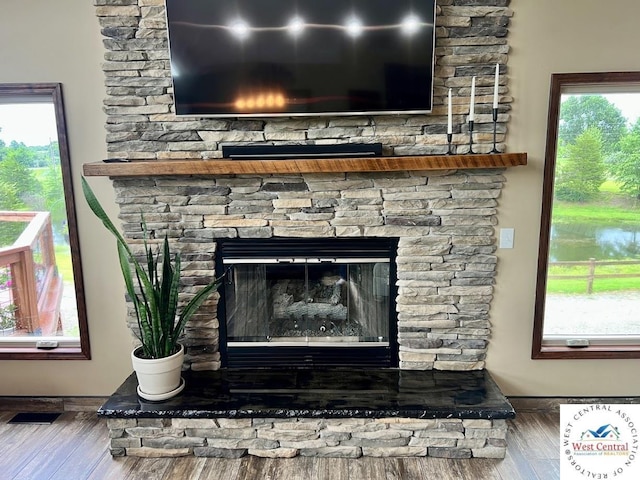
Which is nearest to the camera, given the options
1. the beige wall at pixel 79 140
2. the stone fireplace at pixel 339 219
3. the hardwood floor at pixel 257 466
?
the hardwood floor at pixel 257 466

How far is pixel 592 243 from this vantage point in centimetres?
286

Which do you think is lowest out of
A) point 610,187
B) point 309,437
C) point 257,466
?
point 257,466

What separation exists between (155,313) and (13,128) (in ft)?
4.62

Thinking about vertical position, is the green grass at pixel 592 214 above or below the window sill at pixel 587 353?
above

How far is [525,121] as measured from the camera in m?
2.65

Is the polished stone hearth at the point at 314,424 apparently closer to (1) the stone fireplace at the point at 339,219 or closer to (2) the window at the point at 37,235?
(1) the stone fireplace at the point at 339,219

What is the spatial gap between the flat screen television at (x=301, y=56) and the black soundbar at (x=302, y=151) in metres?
0.17

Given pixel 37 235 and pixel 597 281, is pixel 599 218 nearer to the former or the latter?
pixel 597 281

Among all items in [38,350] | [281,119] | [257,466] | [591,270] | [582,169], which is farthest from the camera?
[38,350]

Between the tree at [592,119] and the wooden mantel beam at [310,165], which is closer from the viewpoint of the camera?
the wooden mantel beam at [310,165]

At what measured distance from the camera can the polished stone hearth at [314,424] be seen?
2.46 m

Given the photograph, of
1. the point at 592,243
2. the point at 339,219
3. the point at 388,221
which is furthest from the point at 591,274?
the point at 339,219

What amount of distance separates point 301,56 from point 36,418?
254cm

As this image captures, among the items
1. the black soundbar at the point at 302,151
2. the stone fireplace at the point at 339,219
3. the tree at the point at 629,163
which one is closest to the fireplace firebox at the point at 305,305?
the stone fireplace at the point at 339,219
